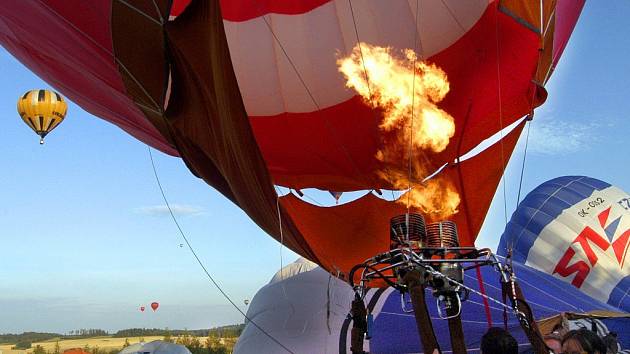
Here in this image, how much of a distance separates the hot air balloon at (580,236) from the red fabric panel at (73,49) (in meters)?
6.18

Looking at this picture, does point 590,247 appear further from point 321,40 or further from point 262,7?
point 262,7

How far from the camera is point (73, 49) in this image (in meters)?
4.58

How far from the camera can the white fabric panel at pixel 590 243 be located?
9.71 metres

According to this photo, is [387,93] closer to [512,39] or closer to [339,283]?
[512,39]

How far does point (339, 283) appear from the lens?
22.7 feet

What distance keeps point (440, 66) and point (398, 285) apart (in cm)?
332

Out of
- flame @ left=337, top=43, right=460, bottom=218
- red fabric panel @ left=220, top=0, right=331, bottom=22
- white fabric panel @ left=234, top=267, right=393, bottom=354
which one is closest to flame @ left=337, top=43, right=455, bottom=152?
flame @ left=337, top=43, right=460, bottom=218

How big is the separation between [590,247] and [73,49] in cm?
814

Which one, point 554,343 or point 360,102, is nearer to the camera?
point 554,343

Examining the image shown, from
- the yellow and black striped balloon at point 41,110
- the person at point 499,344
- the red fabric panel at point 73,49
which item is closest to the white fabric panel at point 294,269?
the red fabric panel at point 73,49

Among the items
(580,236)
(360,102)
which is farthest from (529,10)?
(580,236)

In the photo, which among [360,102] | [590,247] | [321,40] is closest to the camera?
[321,40]

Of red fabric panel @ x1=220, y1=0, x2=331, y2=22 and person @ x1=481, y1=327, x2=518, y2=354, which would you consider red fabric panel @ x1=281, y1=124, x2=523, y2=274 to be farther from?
person @ x1=481, y1=327, x2=518, y2=354

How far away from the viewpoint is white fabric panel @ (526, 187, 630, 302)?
971cm
